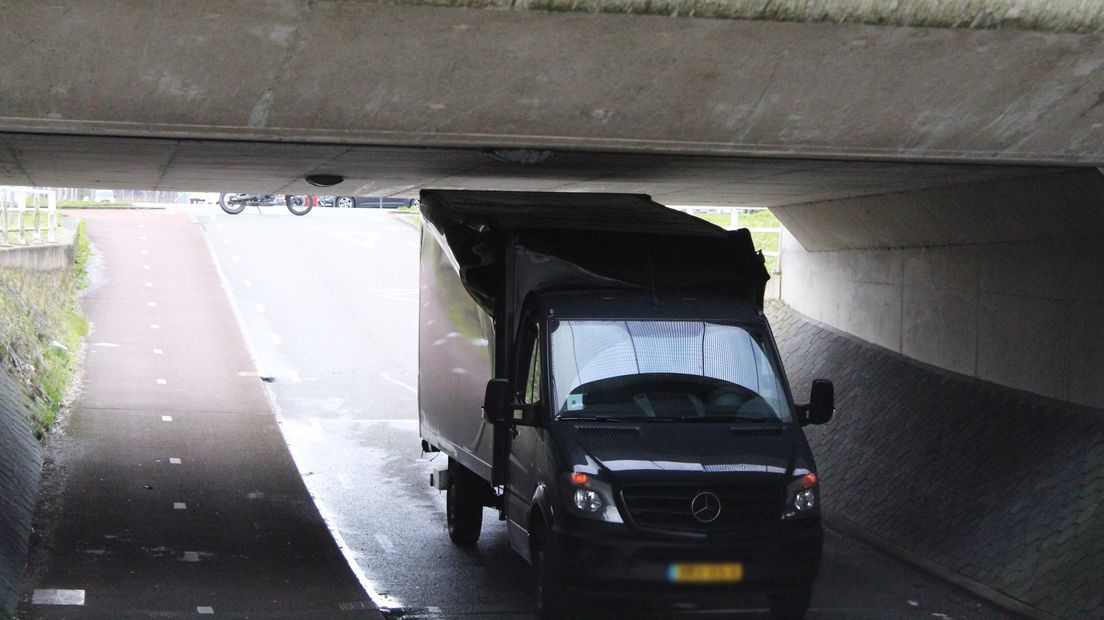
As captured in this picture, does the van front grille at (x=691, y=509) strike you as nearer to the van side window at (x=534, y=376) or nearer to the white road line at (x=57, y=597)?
the van side window at (x=534, y=376)

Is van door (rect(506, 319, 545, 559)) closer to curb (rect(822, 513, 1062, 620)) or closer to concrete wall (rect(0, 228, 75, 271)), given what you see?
curb (rect(822, 513, 1062, 620))

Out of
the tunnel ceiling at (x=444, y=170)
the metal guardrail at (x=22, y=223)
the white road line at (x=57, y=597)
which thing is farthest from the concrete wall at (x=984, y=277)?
the metal guardrail at (x=22, y=223)

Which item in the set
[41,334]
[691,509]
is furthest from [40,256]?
[691,509]

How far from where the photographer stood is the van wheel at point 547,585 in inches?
355

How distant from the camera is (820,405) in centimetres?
997

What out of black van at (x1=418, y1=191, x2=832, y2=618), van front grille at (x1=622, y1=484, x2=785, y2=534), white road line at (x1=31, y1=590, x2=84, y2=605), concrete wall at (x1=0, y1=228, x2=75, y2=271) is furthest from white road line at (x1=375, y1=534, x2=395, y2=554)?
concrete wall at (x1=0, y1=228, x2=75, y2=271)

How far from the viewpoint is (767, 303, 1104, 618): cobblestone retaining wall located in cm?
1085

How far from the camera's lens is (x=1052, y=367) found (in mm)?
12883

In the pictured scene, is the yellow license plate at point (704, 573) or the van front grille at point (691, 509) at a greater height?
the van front grille at point (691, 509)

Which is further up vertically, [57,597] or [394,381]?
[394,381]

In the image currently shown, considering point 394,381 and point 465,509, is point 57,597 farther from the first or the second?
point 394,381

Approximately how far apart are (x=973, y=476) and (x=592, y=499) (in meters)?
5.43

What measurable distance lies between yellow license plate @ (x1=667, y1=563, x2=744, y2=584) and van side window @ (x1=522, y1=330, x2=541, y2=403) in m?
1.78

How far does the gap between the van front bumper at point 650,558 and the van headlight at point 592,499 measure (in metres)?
0.06
